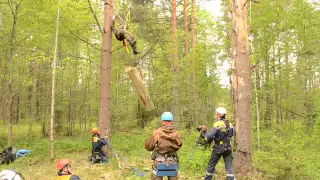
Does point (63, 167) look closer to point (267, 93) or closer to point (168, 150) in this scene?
point (168, 150)

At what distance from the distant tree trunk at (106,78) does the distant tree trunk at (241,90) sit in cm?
505

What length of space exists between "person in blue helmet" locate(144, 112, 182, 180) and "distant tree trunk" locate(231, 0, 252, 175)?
2707mm

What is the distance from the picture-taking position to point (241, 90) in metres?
7.99

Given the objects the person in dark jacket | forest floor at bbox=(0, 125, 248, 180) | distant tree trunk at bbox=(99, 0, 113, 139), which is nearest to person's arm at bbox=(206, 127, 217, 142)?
forest floor at bbox=(0, 125, 248, 180)

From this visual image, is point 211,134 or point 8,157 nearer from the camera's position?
point 211,134

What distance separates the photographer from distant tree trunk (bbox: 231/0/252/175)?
7801mm

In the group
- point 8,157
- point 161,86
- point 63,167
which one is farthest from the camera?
point 161,86

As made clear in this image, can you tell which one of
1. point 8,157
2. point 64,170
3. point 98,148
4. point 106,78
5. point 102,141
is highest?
point 106,78

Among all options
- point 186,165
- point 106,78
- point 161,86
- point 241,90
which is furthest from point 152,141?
point 161,86

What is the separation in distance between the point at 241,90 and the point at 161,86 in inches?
462

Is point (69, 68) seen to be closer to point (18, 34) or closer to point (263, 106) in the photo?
point (18, 34)

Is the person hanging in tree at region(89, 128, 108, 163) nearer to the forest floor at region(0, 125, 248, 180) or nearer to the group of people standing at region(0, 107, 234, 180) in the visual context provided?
the forest floor at region(0, 125, 248, 180)

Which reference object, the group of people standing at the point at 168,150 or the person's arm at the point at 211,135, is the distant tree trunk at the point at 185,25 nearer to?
the group of people standing at the point at 168,150

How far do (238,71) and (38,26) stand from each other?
10.1m
